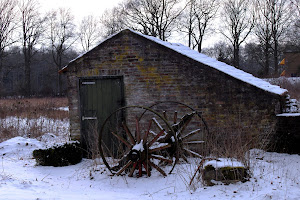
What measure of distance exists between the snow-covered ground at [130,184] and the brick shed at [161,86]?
44.6 inches

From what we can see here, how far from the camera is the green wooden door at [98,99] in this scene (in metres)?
8.17

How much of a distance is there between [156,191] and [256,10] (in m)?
34.0

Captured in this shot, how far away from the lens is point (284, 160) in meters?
6.94

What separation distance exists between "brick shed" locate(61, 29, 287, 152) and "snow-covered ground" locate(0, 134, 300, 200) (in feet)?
3.72

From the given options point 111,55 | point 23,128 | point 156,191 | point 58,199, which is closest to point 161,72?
point 111,55

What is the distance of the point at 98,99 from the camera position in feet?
27.0

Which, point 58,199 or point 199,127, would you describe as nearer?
point 58,199

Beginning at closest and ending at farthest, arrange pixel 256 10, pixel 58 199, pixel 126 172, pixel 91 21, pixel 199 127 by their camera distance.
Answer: pixel 58 199 < pixel 126 172 < pixel 199 127 < pixel 256 10 < pixel 91 21

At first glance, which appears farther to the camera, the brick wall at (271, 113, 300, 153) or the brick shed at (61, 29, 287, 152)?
the brick shed at (61, 29, 287, 152)

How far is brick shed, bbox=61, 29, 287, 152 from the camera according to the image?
7.54m

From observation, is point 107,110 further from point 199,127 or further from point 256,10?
point 256,10

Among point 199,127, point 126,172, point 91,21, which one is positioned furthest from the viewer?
point 91,21

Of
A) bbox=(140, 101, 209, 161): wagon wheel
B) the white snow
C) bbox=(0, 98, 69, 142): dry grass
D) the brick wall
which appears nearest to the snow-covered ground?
the brick wall

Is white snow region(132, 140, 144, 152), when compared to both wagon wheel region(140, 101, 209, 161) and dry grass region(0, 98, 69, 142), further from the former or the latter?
dry grass region(0, 98, 69, 142)
